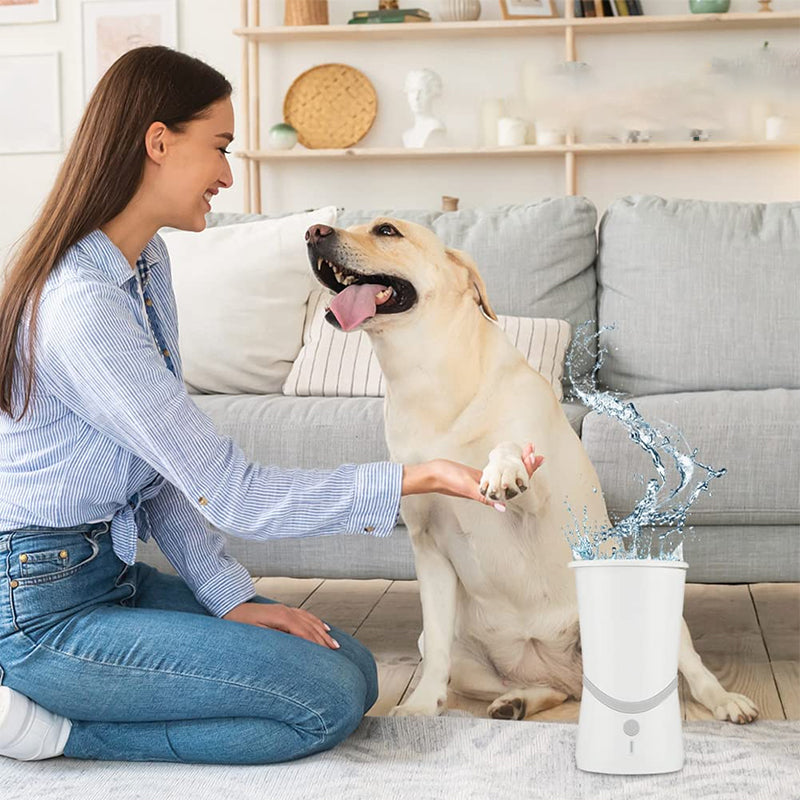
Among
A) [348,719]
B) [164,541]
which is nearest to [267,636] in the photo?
[348,719]

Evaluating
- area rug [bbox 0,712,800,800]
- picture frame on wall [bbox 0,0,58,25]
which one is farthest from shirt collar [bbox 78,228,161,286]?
picture frame on wall [bbox 0,0,58,25]

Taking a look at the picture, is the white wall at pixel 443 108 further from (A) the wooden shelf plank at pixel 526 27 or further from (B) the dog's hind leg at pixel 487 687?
(B) the dog's hind leg at pixel 487 687

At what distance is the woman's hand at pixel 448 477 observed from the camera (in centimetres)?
132

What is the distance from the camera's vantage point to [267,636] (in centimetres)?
145

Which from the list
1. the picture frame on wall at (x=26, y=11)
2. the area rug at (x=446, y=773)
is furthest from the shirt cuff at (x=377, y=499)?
the picture frame on wall at (x=26, y=11)

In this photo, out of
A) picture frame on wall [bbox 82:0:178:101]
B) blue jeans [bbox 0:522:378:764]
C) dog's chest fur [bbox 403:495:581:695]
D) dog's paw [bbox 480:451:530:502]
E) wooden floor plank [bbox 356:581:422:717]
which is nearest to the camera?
dog's paw [bbox 480:451:530:502]

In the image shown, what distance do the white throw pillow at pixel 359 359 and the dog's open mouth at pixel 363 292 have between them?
85cm

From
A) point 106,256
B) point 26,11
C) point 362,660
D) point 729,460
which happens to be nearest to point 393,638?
point 362,660

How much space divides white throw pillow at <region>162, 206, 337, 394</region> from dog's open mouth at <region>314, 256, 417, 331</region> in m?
1.02

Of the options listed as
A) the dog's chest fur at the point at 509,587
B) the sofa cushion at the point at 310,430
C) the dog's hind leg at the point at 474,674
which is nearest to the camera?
the dog's chest fur at the point at 509,587

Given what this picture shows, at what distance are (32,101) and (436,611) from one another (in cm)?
375

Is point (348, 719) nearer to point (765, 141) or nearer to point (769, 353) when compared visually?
point (769, 353)

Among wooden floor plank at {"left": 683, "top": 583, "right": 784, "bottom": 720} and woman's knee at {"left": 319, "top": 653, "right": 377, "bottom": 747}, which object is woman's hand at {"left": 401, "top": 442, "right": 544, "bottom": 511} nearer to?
woman's knee at {"left": 319, "top": 653, "right": 377, "bottom": 747}

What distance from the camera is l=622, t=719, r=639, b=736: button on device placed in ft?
4.52
